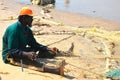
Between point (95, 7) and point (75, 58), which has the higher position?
point (75, 58)

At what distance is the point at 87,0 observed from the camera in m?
27.0

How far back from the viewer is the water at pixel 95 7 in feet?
68.6

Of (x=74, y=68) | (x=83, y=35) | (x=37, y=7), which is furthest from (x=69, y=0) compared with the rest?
(x=74, y=68)

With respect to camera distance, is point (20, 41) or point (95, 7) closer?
point (20, 41)

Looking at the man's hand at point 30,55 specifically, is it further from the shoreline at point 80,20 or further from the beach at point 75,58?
the shoreline at point 80,20

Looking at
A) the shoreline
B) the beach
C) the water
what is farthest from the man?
the water

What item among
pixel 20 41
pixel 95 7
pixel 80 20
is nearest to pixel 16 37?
pixel 20 41

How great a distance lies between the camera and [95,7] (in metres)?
23.5

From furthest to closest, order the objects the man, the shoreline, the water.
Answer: the water, the shoreline, the man

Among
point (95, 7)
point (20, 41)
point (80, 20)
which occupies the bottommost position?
point (95, 7)

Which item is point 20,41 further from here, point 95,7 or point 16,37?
point 95,7

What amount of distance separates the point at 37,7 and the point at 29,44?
13.0 meters

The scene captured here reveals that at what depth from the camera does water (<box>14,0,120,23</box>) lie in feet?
68.6

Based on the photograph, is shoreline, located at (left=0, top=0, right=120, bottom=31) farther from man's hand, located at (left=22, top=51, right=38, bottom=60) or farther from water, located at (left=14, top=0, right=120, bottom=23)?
man's hand, located at (left=22, top=51, right=38, bottom=60)
